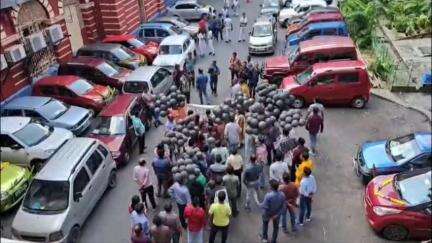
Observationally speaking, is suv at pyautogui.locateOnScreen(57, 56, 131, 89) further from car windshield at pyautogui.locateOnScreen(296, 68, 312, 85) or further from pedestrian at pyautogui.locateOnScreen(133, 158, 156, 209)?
pedestrian at pyautogui.locateOnScreen(133, 158, 156, 209)

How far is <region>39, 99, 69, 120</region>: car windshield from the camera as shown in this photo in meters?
15.7

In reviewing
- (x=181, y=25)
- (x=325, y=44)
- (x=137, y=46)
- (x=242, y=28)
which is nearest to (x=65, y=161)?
(x=325, y=44)

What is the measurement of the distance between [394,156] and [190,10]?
832 inches

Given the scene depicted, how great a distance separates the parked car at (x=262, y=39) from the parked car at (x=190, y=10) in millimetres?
7047

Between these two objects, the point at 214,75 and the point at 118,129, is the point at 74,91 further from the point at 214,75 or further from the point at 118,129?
the point at 214,75

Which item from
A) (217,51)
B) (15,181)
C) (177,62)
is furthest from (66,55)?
(15,181)

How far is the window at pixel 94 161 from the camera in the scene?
38.9 feet

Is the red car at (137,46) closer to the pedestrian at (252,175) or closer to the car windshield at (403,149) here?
the pedestrian at (252,175)

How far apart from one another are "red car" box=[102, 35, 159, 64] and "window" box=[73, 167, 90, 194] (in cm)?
1169

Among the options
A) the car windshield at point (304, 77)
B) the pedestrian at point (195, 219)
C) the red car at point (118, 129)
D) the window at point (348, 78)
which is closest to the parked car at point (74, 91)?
the red car at point (118, 129)

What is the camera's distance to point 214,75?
59.0ft

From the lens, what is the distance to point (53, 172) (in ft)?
36.6

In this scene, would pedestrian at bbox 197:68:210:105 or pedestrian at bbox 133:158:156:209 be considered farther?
pedestrian at bbox 197:68:210:105

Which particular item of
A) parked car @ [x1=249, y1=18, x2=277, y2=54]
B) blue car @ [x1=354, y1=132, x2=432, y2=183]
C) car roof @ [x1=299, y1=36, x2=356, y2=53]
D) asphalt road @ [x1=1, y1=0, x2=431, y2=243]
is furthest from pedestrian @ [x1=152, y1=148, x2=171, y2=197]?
parked car @ [x1=249, y1=18, x2=277, y2=54]
